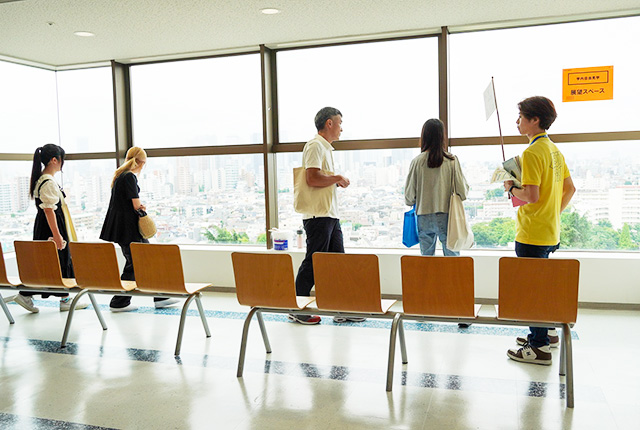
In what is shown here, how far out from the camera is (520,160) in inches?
139

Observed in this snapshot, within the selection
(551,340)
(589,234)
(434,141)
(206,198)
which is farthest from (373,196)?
(551,340)

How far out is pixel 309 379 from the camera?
334 cm

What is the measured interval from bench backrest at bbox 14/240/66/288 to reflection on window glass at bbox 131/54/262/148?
250 centimetres

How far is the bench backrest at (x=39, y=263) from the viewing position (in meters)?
4.16

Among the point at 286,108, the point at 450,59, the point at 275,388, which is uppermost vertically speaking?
the point at 450,59

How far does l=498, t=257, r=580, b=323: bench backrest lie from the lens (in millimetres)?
2871

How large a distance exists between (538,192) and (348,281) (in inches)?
49.0

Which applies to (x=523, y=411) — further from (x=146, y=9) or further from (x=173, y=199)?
(x=173, y=199)

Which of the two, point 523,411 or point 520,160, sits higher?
point 520,160

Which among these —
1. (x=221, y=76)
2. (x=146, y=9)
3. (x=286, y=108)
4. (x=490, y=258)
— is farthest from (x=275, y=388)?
(x=221, y=76)

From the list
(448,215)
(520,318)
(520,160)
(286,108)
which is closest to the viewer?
(520,318)

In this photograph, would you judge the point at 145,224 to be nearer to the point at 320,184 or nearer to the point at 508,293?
the point at 320,184

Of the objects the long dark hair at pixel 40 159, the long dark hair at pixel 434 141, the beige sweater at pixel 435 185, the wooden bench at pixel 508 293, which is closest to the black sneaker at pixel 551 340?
the wooden bench at pixel 508 293

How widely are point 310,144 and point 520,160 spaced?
163 cm
